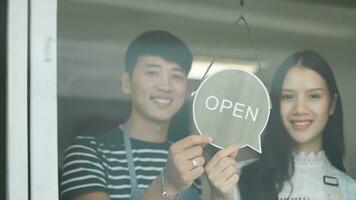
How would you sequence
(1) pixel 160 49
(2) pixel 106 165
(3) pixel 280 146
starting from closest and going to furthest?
(2) pixel 106 165
(1) pixel 160 49
(3) pixel 280 146

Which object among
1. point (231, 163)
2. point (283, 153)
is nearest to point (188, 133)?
point (231, 163)

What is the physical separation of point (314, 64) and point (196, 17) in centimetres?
55

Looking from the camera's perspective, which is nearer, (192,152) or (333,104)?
(192,152)

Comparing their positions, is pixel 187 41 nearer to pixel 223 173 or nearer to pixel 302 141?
pixel 223 173

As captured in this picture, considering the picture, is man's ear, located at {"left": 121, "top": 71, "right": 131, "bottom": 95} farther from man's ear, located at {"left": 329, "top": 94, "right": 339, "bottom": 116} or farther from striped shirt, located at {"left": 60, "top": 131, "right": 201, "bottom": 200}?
man's ear, located at {"left": 329, "top": 94, "right": 339, "bottom": 116}

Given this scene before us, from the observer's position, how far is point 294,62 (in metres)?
2.81

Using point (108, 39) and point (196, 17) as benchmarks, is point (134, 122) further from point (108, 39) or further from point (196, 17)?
point (196, 17)

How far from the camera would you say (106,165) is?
2.46 meters

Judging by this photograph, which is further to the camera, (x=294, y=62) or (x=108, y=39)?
(x=294, y=62)

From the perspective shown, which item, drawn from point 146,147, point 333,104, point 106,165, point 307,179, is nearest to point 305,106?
point 333,104

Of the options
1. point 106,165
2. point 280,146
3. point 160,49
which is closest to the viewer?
point 106,165

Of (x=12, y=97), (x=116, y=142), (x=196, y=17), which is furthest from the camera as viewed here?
(x=196, y=17)

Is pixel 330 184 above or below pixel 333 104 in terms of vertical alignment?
below

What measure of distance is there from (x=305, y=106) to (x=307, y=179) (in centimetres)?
30
